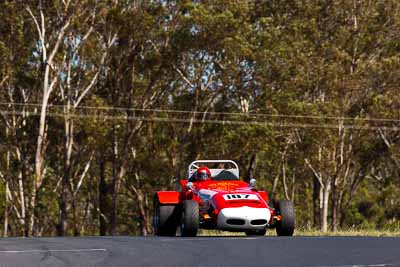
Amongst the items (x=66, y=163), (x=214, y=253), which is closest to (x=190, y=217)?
(x=214, y=253)

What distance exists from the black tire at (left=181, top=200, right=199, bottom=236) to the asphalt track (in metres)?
2.70

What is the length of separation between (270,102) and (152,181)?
8207mm

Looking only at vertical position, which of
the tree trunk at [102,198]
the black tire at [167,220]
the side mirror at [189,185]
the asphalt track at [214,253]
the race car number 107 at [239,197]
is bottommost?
the tree trunk at [102,198]

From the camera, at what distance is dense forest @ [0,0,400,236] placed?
48875mm

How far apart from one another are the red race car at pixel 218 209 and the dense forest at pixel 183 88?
29037 mm

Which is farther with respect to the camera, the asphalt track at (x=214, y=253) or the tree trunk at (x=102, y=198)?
the tree trunk at (x=102, y=198)

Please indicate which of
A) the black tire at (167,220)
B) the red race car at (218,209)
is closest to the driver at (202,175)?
the red race car at (218,209)

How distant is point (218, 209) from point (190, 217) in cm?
53

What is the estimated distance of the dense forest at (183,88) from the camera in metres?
48.9

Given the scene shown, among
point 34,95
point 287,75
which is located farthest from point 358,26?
point 34,95

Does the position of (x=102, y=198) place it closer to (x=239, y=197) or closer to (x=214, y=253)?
(x=239, y=197)

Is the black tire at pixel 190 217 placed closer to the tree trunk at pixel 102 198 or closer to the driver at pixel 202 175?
the driver at pixel 202 175

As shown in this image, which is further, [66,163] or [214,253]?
[66,163]

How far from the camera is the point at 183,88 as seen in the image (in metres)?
51.8
